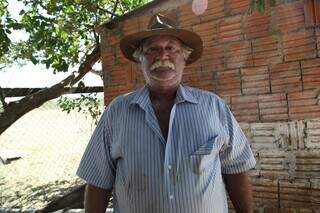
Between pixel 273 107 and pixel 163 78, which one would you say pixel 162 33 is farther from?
pixel 273 107

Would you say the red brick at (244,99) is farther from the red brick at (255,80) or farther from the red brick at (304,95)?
the red brick at (304,95)

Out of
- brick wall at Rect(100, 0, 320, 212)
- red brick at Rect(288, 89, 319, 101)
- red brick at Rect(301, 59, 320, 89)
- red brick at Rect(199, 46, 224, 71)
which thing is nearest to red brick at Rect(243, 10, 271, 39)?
brick wall at Rect(100, 0, 320, 212)

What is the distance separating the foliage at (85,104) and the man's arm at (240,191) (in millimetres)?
6647

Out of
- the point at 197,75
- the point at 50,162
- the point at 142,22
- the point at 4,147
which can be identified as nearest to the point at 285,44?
the point at 197,75

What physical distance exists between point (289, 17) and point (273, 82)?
2.02 ft

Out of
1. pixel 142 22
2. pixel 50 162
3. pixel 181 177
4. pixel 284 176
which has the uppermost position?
pixel 142 22

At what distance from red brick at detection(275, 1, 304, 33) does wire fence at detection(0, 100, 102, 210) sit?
16.2 feet

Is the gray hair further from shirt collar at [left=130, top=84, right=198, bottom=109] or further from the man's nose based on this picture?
shirt collar at [left=130, top=84, right=198, bottom=109]

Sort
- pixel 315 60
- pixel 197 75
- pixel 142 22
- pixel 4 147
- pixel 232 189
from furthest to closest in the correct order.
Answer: pixel 4 147
pixel 142 22
pixel 197 75
pixel 315 60
pixel 232 189

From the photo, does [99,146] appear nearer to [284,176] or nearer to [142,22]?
[284,176]

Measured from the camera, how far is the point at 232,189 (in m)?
2.42

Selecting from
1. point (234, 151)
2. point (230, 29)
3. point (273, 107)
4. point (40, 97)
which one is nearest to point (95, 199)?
point (234, 151)

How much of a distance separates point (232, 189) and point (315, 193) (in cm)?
179

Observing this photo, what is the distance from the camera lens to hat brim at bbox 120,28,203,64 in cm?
236
